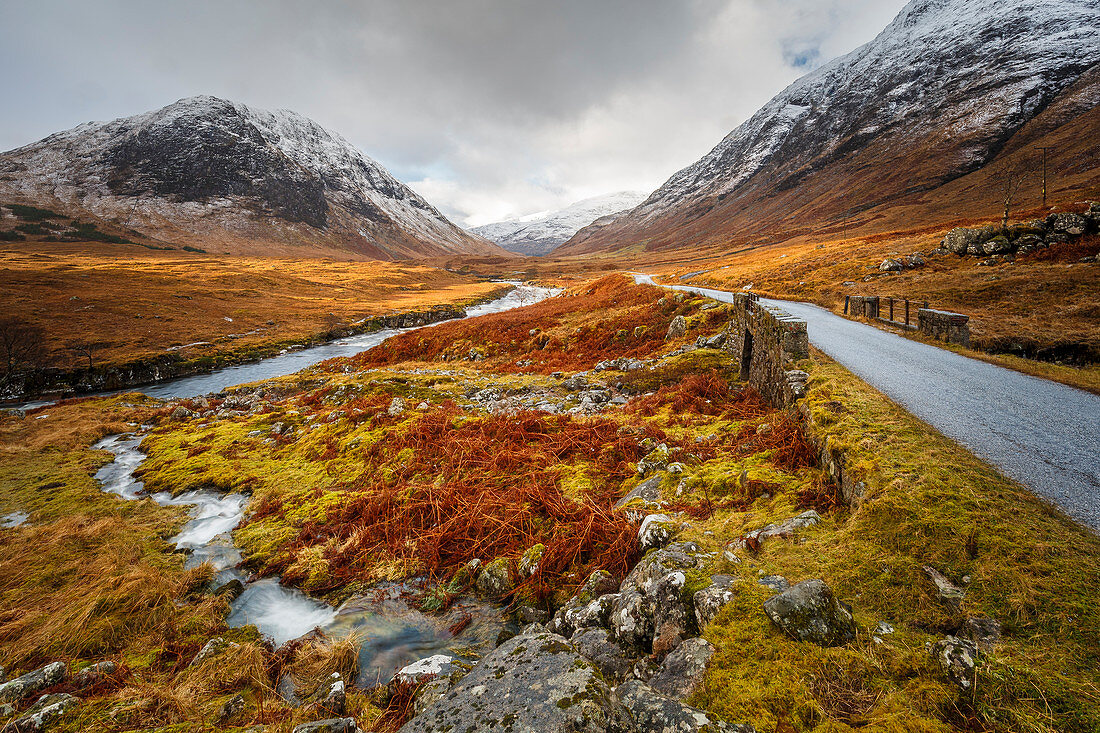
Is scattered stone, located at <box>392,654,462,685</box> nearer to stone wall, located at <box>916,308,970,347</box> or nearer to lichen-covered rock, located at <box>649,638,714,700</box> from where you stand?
lichen-covered rock, located at <box>649,638,714,700</box>

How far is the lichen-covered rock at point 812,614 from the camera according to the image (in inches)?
121

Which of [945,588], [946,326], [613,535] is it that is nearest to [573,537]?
[613,535]

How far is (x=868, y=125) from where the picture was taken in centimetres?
17975

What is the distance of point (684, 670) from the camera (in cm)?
318

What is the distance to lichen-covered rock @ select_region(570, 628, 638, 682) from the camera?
3.55 metres

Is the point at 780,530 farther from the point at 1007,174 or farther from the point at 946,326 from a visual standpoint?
the point at 1007,174

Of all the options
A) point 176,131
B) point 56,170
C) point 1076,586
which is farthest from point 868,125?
point 56,170

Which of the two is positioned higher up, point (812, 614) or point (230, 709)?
point (812, 614)

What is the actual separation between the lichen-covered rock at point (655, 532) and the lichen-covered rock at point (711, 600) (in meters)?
1.19

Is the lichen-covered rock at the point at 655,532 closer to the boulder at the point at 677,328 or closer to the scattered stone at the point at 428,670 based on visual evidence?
the scattered stone at the point at 428,670

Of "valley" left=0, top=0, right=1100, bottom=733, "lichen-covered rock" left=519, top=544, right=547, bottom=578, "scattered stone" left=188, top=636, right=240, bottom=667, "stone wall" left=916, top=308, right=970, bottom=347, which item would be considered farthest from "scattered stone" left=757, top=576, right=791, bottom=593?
"stone wall" left=916, top=308, right=970, bottom=347

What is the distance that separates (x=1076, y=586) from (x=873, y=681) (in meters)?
1.85

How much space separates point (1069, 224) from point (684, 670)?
3260 centimetres

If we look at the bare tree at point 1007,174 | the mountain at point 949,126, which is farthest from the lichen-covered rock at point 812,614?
the bare tree at point 1007,174
